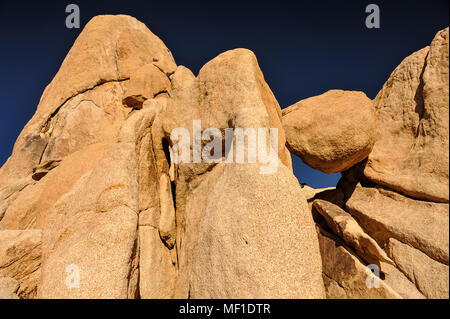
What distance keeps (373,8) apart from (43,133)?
28.5 feet

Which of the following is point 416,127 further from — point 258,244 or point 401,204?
point 258,244

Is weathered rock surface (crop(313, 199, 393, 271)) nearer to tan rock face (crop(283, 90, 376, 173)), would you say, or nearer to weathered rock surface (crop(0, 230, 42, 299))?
tan rock face (crop(283, 90, 376, 173))

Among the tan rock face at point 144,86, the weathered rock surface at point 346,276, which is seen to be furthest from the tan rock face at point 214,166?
the tan rock face at point 144,86

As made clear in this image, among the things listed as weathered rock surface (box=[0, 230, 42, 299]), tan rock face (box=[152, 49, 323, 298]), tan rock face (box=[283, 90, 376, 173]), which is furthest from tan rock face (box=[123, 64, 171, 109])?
tan rock face (box=[283, 90, 376, 173])

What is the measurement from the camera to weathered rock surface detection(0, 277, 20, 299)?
3133mm

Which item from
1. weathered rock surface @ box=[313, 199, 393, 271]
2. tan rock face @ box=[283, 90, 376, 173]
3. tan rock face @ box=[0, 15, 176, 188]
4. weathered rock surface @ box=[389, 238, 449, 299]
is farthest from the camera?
tan rock face @ box=[0, 15, 176, 188]

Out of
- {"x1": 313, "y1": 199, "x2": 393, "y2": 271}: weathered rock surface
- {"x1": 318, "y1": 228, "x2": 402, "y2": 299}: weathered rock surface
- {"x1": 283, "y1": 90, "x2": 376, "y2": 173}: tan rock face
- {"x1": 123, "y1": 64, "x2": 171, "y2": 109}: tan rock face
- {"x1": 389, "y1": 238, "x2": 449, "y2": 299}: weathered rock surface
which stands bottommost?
{"x1": 318, "y1": 228, "x2": 402, "y2": 299}: weathered rock surface

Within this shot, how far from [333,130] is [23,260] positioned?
18.2 ft

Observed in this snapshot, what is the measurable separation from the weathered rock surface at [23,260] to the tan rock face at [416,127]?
5.61m

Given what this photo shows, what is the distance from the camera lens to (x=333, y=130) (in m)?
3.81

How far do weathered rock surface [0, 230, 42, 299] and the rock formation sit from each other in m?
0.02

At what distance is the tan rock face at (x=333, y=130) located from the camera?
12.0 ft

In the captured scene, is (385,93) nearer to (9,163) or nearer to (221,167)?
(221,167)

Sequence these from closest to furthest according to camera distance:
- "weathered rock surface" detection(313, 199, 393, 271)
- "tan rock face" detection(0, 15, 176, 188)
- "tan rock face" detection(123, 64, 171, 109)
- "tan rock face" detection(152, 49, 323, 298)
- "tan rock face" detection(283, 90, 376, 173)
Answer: "tan rock face" detection(152, 49, 323, 298) < "weathered rock surface" detection(313, 199, 393, 271) < "tan rock face" detection(283, 90, 376, 173) < "tan rock face" detection(123, 64, 171, 109) < "tan rock face" detection(0, 15, 176, 188)
